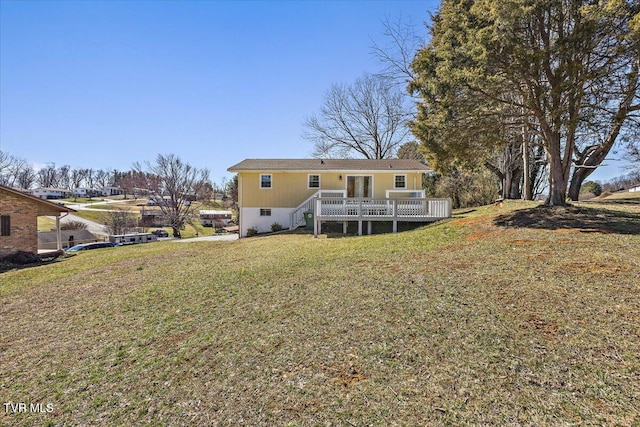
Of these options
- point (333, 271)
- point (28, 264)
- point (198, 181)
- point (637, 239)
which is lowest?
point (28, 264)

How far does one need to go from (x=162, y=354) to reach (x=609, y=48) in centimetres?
1245

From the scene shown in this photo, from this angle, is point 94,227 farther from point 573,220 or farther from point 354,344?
point 573,220

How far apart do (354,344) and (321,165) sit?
16.2m

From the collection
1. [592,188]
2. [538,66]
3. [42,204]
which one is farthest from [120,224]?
[592,188]

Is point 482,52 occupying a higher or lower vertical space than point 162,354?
higher

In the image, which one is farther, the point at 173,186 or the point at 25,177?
the point at 25,177

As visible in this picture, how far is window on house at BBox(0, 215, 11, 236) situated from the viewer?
57.0ft

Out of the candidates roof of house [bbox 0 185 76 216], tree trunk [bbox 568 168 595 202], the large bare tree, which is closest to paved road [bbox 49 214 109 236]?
roof of house [bbox 0 185 76 216]

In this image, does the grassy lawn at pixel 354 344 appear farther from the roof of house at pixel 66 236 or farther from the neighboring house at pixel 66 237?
the roof of house at pixel 66 236

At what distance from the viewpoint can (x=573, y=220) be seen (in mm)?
9648

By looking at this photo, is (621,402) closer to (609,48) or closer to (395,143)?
(609,48)

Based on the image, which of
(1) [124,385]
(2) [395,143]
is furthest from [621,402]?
(2) [395,143]

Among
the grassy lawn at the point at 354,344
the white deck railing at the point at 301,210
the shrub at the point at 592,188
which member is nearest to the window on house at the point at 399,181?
the white deck railing at the point at 301,210

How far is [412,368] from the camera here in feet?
11.4
